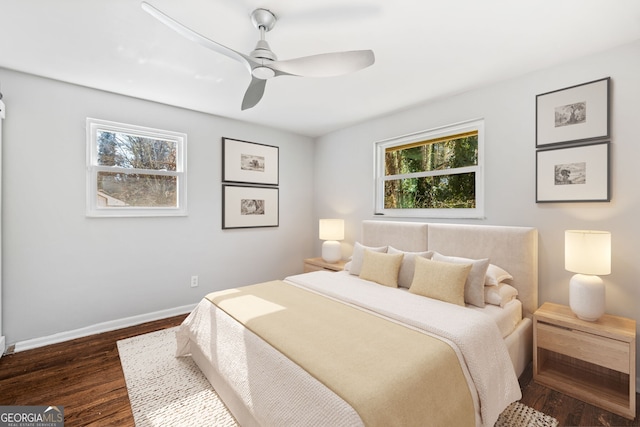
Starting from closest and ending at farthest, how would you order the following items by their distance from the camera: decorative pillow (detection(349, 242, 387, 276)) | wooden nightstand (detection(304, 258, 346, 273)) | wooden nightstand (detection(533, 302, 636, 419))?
wooden nightstand (detection(533, 302, 636, 419)), decorative pillow (detection(349, 242, 387, 276)), wooden nightstand (detection(304, 258, 346, 273))

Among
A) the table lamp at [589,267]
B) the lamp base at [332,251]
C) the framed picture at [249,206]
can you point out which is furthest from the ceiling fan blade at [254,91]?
the table lamp at [589,267]

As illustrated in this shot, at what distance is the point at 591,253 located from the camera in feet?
6.39

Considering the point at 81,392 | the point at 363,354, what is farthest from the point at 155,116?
the point at 363,354

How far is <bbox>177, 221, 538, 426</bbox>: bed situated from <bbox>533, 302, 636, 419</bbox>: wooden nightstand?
0.52 ft

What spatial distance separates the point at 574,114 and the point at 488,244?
1243 mm

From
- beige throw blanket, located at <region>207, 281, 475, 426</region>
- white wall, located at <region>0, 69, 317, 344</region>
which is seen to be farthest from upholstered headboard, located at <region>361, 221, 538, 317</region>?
white wall, located at <region>0, 69, 317, 344</region>

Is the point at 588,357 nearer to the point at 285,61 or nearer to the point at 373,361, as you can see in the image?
the point at 373,361

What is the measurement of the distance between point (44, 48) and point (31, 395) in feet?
8.39

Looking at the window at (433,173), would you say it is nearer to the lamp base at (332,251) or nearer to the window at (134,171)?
the lamp base at (332,251)

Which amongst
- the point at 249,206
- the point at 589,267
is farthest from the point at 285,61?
the point at 249,206

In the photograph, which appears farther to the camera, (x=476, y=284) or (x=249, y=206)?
(x=249, y=206)

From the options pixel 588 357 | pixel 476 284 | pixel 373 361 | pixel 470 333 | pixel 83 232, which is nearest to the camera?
pixel 373 361

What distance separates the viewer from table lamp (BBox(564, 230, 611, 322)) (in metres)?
1.93

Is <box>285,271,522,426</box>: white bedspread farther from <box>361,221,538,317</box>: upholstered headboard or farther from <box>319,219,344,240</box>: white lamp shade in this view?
<box>319,219,344,240</box>: white lamp shade
